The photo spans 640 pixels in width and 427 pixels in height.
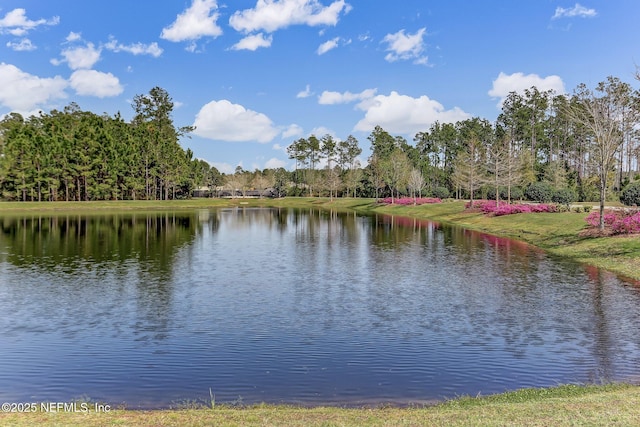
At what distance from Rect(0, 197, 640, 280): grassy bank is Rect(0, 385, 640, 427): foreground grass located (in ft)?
64.2

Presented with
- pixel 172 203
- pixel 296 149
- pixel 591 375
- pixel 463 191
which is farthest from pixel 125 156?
pixel 591 375

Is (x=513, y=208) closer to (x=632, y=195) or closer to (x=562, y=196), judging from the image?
(x=632, y=195)

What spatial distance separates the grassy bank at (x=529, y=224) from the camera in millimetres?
30812

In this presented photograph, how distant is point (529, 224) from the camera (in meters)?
50.0

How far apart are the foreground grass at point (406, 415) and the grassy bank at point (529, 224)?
19574mm

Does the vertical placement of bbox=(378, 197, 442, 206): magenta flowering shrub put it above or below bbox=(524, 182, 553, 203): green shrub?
below

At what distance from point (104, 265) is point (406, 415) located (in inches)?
996

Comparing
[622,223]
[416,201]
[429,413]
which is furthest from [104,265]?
[416,201]

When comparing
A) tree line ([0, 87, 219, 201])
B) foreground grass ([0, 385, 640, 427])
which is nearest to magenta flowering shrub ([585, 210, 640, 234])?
foreground grass ([0, 385, 640, 427])

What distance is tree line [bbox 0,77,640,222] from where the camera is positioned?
92562mm

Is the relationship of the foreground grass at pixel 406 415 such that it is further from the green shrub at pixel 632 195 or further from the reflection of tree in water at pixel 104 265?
the green shrub at pixel 632 195

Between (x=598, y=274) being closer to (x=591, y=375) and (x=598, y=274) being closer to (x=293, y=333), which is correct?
(x=591, y=375)

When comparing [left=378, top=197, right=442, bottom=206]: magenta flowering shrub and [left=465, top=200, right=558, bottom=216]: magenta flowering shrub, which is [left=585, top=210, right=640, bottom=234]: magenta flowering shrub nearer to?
[left=465, top=200, right=558, bottom=216]: magenta flowering shrub

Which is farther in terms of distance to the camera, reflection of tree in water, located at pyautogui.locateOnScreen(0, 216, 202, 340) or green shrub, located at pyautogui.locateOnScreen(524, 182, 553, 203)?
green shrub, located at pyautogui.locateOnScreen(524, 182, 553, 203)
